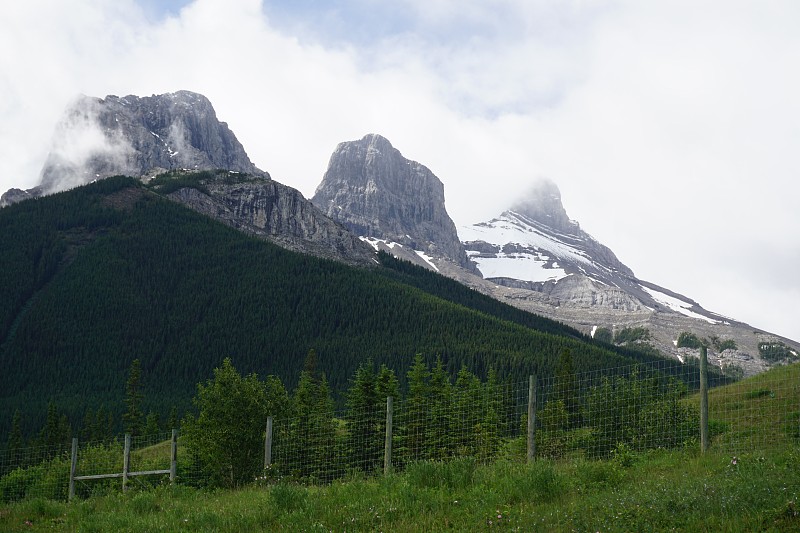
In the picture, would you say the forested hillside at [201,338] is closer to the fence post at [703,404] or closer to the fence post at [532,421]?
the fence post at [532,421]

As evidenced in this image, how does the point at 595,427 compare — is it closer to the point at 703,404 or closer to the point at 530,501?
the point at 703,404

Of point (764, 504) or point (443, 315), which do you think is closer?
point (764, 504)

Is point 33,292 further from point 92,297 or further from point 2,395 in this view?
point 2,395

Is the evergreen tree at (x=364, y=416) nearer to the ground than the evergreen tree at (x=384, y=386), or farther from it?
nearer to the ground

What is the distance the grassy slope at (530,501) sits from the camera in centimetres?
943

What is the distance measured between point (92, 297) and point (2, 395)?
153 feet

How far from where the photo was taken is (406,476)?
45.7 ft

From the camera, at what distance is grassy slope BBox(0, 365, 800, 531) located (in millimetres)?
9430

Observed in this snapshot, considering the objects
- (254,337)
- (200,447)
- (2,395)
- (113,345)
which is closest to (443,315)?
(254,337)

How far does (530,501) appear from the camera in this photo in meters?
11.5

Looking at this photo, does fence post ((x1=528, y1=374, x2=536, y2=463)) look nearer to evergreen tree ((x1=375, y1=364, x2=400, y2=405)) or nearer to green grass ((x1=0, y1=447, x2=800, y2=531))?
green grass ((x1=0, y1=447, x2=800, y2=531))

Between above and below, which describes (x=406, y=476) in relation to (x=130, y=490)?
above

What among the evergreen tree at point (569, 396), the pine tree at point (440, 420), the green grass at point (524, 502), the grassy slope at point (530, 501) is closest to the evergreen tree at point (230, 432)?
the grassy slope at point (530, 501)

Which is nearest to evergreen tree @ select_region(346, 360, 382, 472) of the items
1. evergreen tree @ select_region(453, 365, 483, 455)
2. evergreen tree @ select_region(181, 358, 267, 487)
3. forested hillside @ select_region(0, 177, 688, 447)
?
evergreen tree @ select_region(453, 365, 483, 455)
